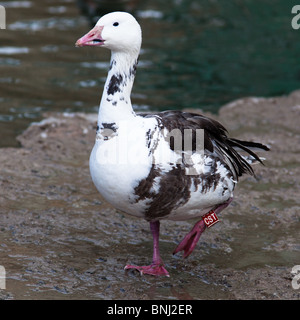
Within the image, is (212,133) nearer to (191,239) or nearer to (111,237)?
(191,239)

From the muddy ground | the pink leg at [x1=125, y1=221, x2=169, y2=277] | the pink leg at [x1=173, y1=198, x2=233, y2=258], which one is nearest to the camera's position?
the muddy ground

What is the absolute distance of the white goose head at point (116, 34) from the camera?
16.9ft

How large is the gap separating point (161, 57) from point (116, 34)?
7259 mm

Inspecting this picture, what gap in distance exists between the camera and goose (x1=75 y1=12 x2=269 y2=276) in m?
4.89

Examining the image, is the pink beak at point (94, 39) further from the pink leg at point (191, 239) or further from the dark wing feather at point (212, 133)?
the pink leg at point (191, 239)

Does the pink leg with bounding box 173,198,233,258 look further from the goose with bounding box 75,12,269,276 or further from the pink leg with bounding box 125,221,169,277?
the pink leg with bounding box 125,221,169,277

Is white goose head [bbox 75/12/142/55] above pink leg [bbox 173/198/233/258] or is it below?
above

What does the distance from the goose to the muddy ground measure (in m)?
0.32

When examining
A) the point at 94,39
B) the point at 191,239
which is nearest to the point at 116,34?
the point at 94,39

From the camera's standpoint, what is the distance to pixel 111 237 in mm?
6086

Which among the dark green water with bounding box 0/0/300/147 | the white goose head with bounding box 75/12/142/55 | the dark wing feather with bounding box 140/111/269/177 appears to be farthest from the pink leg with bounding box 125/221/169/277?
the dark green water with bounding box 0/0/300/147

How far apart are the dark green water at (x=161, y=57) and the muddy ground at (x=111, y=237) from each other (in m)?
1.14

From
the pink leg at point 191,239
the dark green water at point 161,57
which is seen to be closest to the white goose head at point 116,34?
the pink leg at point 191,239
